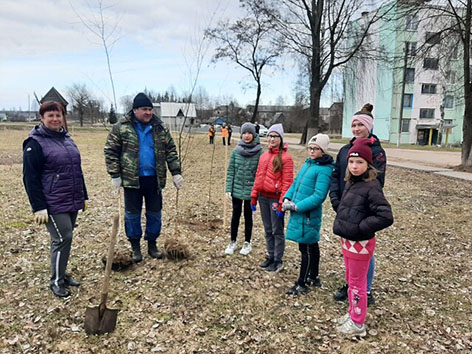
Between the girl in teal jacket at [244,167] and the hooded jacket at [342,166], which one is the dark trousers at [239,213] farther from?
the hooded jacket at [342,166]

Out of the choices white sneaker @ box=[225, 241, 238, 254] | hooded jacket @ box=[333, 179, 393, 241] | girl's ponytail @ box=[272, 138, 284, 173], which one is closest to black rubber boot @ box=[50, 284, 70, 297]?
white sneaker @ box=[225, 241, 238, 254]

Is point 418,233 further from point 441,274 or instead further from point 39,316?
point 39,316

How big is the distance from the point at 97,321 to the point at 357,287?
220cm

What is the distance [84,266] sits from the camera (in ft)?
13.5

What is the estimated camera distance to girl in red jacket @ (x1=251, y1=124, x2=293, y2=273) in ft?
12.0

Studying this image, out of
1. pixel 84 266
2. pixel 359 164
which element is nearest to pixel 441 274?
pixel 359 164

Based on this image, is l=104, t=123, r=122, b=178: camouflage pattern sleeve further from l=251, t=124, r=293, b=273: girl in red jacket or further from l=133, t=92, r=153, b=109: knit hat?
l=251, t=124, r=293, b=273: girl in red jacket

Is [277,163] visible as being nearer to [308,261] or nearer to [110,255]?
[308,261]

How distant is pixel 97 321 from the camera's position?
2812 millimetres

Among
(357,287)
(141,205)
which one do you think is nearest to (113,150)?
(141,205)

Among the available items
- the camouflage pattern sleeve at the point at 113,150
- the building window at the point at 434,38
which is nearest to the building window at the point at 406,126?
the building window at the point at 434,38

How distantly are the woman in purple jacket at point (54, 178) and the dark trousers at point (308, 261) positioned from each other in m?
2.29

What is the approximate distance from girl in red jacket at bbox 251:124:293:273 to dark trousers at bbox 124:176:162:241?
45.2 inches

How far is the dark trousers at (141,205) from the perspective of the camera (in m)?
3.83
